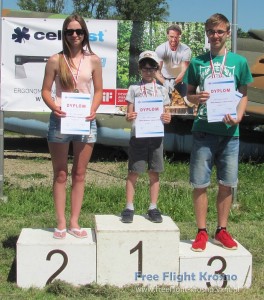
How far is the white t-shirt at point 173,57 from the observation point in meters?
8.30

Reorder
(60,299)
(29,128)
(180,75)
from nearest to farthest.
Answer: (60,299) < (180,75) < (29,128)

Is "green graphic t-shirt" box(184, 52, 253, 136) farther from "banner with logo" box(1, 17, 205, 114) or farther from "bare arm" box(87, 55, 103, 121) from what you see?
"banner with logo" box(1, 17, 205, 114)

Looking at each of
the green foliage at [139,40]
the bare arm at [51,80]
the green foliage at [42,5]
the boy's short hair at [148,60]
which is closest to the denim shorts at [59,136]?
the bare arm at [51,80]

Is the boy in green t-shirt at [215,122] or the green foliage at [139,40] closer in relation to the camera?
the boy in green t-shirt at [215,122]

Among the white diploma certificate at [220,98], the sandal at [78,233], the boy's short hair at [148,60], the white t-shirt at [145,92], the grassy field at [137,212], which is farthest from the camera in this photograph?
the white t-shirt at [145,92]

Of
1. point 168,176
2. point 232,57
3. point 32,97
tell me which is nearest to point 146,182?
point 168,176

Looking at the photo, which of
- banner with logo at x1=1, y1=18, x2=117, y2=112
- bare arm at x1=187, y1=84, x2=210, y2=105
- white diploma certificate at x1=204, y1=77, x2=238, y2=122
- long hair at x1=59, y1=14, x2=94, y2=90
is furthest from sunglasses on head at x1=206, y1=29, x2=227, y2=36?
banner with logo at x1=1, y1=18, x2=117, y2=112

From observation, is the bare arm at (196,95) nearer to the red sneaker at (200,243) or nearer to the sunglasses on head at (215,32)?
the sunglasses on head at (215,32)

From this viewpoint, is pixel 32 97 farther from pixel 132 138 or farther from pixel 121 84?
pixel 132 138

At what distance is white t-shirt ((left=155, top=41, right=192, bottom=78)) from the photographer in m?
8.30

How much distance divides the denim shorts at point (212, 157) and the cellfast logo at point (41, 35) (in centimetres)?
376

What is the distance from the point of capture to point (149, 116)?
4.80 meters

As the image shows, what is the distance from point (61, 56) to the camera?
432 centimetres

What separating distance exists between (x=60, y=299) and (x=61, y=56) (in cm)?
176
